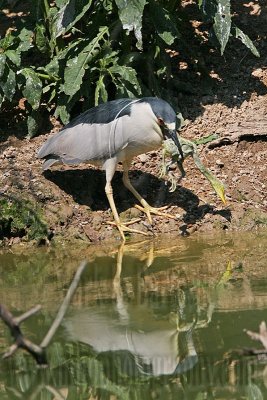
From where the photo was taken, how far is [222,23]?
9.55 metres

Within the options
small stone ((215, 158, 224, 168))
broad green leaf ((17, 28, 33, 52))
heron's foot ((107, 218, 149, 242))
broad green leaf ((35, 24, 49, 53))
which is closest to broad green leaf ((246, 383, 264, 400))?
heron's foot ((107, 218, 149, 242))

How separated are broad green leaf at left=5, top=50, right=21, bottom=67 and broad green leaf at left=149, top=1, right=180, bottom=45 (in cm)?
143

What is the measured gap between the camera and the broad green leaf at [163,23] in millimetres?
9453

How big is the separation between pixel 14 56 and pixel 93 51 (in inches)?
31.1

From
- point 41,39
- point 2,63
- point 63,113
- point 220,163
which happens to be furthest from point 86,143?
point 41,39

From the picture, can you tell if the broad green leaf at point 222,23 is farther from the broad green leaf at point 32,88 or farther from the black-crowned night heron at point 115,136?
the broad green leaf at point 32,88

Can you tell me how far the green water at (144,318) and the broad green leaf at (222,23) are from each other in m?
2.19

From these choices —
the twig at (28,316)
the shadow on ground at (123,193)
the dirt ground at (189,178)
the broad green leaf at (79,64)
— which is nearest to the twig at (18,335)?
the twig at (28,316)

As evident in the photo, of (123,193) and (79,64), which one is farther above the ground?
(79,64)

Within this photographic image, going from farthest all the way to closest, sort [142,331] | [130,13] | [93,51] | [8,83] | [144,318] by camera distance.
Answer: [93,51]
[8,83]
[130,13]
[144,318]
[142,331]

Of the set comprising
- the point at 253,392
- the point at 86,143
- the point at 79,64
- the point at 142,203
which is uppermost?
the point at 79,64

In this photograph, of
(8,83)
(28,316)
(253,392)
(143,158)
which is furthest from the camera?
(143,158)

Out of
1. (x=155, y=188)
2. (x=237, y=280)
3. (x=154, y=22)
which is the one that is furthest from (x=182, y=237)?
(x=154, y=22)

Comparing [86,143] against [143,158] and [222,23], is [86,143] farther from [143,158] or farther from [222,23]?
[222,23]
